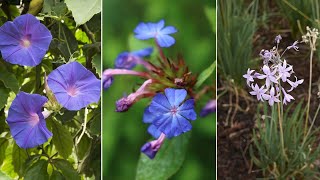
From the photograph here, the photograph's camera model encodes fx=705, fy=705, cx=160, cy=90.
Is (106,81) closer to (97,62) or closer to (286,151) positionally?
(97,62)

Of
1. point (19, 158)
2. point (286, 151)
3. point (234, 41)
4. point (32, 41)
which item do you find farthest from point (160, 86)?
point (234, 41)

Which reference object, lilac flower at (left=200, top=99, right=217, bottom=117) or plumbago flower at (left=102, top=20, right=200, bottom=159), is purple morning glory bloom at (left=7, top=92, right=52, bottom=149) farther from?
lilac flower at (left=200, top=99, right=217, bottom=117)

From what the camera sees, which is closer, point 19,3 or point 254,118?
point 19,3

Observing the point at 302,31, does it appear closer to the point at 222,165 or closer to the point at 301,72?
the point at 301,72

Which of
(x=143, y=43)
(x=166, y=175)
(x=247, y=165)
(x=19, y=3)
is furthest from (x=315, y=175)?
(x=19, y=3)

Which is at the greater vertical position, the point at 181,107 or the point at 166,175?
the point at 181,107

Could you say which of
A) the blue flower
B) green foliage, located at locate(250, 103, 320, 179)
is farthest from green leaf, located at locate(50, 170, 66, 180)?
green foliage, located at locate(250, 103, 320, 179)

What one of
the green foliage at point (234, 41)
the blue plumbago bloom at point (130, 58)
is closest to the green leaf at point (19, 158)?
the blue plumbago bloom at point (130, 58)
